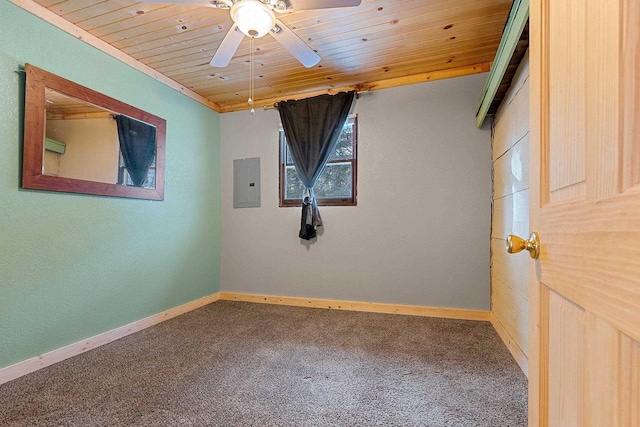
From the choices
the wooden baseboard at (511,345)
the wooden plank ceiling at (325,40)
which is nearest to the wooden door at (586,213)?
the wooden baseboard at (511,345)

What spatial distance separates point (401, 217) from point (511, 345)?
1340mm

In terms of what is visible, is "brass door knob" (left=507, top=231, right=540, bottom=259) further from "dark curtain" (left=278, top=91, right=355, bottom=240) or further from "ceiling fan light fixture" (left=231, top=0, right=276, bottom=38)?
"dark curtain" (left=278, top=91, right=355, bottom=240)

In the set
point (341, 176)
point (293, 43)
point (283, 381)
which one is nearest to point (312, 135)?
point (341, 176)

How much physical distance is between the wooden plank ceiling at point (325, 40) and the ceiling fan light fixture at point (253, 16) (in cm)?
44

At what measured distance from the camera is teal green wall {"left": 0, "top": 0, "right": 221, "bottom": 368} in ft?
5.60

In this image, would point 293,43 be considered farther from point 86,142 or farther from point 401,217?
point 401,217

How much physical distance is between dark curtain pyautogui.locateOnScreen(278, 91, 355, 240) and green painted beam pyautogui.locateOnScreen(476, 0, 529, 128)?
1258 mm

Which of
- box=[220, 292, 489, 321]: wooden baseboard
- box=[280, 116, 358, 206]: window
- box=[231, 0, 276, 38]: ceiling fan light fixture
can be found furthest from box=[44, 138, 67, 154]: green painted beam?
box=[220, 292, 489, 321]: wooden baseboard

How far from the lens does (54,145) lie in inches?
74.7

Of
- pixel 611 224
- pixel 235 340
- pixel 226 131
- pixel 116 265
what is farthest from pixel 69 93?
pixel 611 224

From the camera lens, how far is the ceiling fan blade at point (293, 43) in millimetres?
1695

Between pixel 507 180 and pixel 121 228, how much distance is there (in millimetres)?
3062

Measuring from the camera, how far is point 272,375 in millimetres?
1708

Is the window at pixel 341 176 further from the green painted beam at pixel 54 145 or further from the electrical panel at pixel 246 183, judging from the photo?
the green painted beam at pixel 54 145
